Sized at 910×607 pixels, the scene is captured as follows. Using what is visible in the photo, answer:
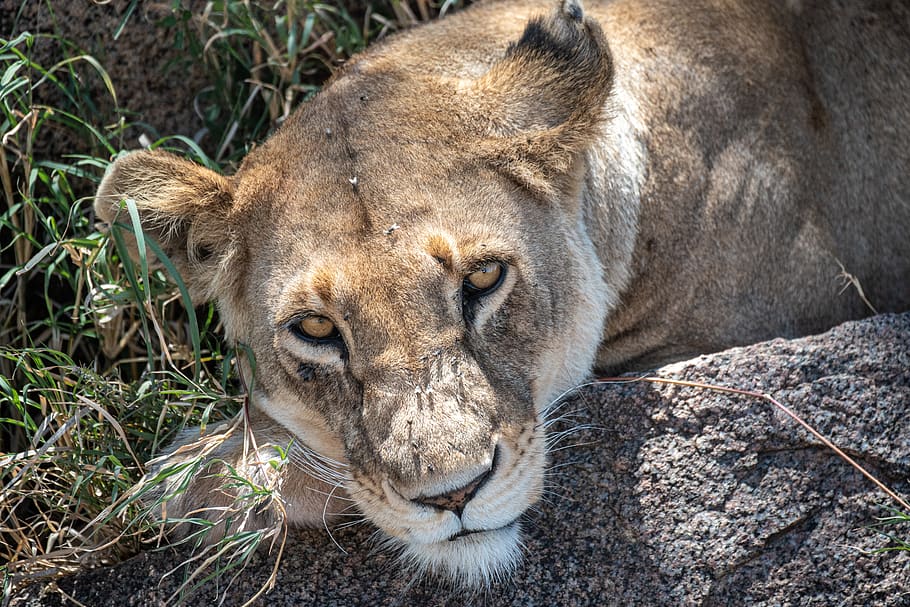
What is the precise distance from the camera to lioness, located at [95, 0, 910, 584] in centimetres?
275

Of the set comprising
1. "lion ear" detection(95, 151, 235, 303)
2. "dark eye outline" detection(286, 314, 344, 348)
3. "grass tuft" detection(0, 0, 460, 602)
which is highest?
"lion ear" detection(95, 151, 235, 303)

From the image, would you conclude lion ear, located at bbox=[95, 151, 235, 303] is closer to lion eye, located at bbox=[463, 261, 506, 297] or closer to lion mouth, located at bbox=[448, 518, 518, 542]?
lion eye, located at bbox=[463, 261, 506, 297]

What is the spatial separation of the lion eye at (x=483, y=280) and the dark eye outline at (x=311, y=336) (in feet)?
1.21

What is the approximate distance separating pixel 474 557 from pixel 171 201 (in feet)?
4.37

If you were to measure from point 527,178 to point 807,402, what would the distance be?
3.38ft

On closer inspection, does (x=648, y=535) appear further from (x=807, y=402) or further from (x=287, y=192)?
(x=287, y=192)

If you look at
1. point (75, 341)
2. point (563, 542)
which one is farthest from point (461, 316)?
point (75, 341)

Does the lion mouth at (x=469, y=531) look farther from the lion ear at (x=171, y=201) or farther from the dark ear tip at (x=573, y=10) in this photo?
the dark ear tip at (x=573, y=10)

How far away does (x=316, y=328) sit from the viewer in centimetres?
287

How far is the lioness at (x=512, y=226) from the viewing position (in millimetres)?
2748

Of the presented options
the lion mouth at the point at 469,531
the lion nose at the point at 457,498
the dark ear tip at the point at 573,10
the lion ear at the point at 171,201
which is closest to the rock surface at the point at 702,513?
the lion mouth at the point at 469,531

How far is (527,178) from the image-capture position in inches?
120

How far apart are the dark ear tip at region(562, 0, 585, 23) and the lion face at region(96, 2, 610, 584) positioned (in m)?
0.02

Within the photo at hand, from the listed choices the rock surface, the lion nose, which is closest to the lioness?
the lion nose
